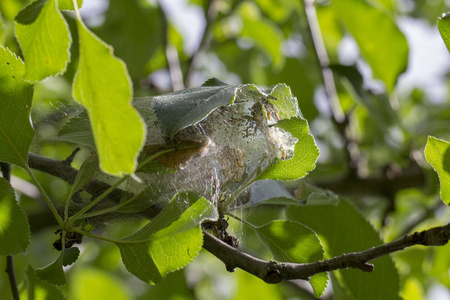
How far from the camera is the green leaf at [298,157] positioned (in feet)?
2.78

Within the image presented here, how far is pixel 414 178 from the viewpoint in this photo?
1957 mm

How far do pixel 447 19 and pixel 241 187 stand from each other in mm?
457

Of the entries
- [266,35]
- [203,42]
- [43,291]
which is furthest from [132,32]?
[43,291]

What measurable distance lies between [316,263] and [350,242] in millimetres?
462

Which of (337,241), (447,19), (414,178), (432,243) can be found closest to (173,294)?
(337,241)

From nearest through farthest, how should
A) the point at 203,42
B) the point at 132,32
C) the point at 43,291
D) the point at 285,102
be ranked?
the point at 285,102 → the point at 43,291 → the point at 203,42 → the point at 132,32

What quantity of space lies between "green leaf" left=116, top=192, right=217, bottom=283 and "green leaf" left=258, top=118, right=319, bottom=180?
0.18 m

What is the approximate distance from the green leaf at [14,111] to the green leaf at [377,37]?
135 cm

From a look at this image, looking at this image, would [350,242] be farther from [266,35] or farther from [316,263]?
[266,35]

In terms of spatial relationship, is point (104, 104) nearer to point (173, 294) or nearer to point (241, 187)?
point (241, 187)

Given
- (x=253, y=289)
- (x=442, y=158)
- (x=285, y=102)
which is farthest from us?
(x=253, y=289)

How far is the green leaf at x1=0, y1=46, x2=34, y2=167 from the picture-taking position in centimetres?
84

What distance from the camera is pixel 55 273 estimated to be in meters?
0.91

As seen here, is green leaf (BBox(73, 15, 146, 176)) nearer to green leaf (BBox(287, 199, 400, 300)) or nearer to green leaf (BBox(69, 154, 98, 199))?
green leaf (BBox(69, 154, 98, 199))
